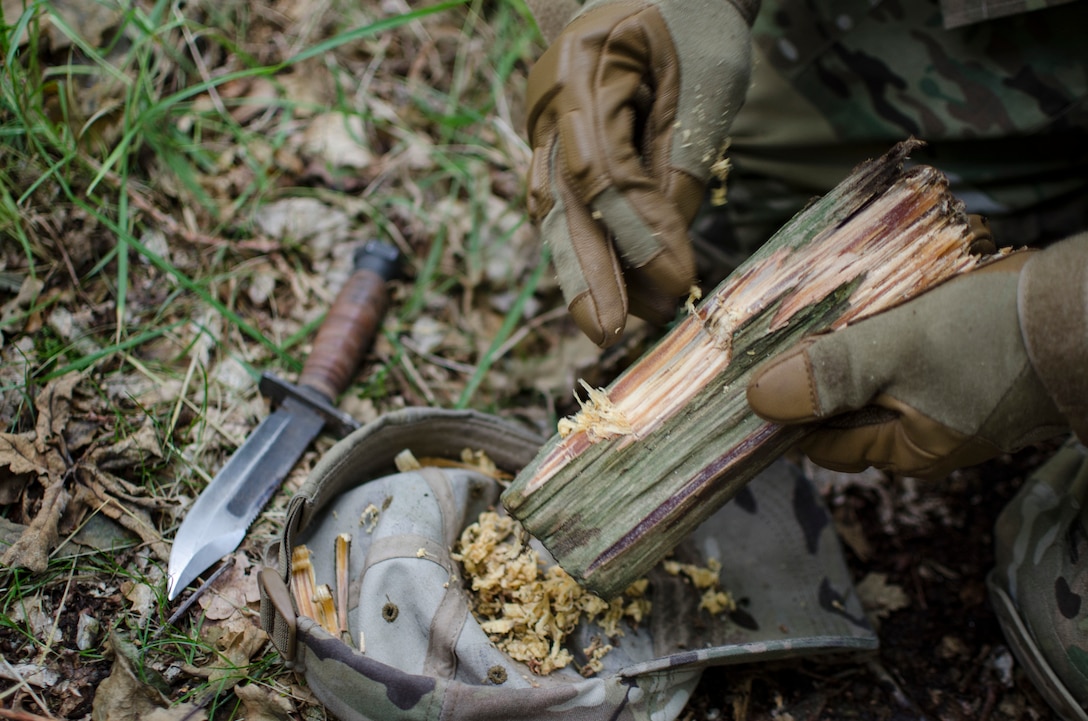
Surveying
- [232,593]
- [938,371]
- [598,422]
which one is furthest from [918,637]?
[232,593]

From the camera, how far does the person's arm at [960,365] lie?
1.55 m

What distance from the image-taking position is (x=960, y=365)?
1587 millimetres

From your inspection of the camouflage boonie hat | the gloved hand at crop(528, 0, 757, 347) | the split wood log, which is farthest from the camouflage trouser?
the gloved hand at crop(528, 0, 757, 347)

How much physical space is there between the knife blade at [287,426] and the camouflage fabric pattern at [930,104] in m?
1.53

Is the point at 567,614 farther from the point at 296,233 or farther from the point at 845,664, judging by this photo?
the point at 296,233

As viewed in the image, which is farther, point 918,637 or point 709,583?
point 918,637

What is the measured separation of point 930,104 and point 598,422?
1.83 metres

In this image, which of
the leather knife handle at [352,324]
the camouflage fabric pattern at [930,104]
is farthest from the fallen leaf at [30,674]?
the camouflage fabric pattern at [930,104]

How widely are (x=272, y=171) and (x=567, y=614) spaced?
7.22 ft

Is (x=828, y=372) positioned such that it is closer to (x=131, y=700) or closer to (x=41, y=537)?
(x=131, y=700)

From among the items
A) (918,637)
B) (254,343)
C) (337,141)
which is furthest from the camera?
(337,141)

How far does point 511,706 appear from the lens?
1632 mm

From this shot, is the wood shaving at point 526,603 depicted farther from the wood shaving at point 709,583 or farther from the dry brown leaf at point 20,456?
the dry brown leaf at point 20,456

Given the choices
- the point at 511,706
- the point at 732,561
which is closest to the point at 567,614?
the point at 511,706
